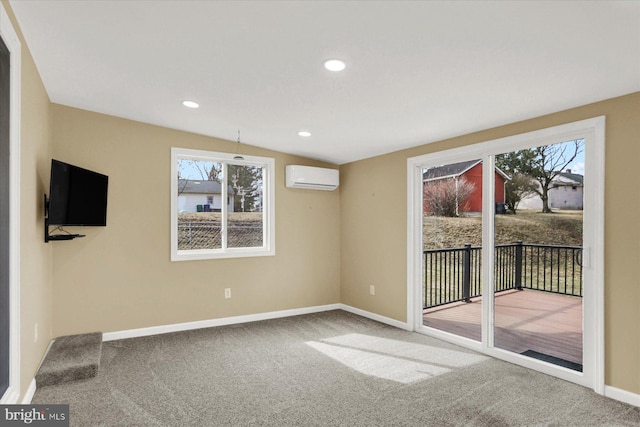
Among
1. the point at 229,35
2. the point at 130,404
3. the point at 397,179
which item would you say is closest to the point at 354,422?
the point at 130,404

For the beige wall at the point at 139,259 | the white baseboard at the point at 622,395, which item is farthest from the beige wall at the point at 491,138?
the beige wall at the point at 139,259

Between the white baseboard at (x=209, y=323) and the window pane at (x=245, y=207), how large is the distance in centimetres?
94

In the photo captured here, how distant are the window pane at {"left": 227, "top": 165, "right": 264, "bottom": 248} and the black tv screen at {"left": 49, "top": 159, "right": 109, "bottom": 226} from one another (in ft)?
4.87

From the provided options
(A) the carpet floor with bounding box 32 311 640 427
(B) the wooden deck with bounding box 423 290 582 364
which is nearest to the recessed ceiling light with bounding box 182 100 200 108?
(A) the carpet floor with bounding box 32 311 640 427

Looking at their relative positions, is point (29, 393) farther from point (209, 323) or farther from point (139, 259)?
point (209, 323)

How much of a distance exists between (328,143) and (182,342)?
283 cm

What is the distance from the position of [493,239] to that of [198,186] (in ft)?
11.3

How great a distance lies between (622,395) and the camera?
2654mm

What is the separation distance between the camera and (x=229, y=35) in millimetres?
2229

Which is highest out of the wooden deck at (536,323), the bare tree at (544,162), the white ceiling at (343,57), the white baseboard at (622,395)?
the white ceiling at (343,57)

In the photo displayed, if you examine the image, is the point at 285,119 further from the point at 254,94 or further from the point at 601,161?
the point at 601,161

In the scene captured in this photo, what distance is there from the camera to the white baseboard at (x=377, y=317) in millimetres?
4473

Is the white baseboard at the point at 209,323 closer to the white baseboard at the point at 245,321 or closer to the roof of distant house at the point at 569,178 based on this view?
the white baseboard at the point at 245,321

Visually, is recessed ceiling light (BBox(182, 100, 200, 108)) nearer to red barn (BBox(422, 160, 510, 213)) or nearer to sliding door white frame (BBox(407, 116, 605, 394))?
sliding door white frame (BBox(407, 116, 605, 394))
